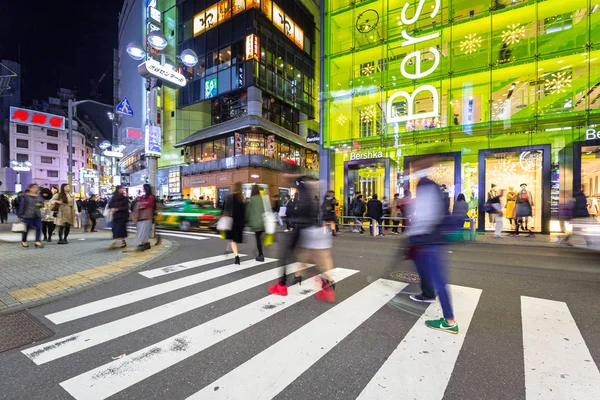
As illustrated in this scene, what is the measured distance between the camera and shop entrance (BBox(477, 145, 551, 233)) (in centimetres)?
1316

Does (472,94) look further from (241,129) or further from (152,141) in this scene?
(241,129)

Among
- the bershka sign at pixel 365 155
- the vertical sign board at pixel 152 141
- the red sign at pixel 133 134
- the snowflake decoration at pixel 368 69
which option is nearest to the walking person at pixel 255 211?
the vertical sign board at pixel 152 141

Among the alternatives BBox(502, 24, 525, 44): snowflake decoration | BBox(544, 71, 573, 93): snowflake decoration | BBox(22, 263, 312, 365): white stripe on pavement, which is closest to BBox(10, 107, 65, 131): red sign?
BBox(22, 263, 312, 365): white stripe on pavement

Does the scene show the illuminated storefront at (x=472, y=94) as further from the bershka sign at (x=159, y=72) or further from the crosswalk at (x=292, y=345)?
the crosswalk at (x=292, y=345)

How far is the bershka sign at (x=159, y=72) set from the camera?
1127 cm

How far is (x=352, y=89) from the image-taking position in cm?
1777

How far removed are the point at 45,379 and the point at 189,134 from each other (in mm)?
34927

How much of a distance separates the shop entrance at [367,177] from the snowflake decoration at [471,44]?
7.08 meters

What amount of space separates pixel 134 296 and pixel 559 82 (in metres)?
19.0

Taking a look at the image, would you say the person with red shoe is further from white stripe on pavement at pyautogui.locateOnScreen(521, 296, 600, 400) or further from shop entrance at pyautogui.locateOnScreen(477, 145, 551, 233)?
shop entrance at pyautogui.locateOnScreen(477, 145, 551, 233)

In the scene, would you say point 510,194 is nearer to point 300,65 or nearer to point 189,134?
point 300,65

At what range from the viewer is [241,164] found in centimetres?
2909

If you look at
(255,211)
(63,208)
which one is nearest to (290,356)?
(255,211)

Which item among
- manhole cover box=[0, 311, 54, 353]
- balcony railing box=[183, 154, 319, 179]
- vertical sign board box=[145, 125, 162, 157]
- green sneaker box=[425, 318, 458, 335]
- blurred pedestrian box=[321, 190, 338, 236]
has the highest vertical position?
balcony railing box=[183, 154, 319, 179]
